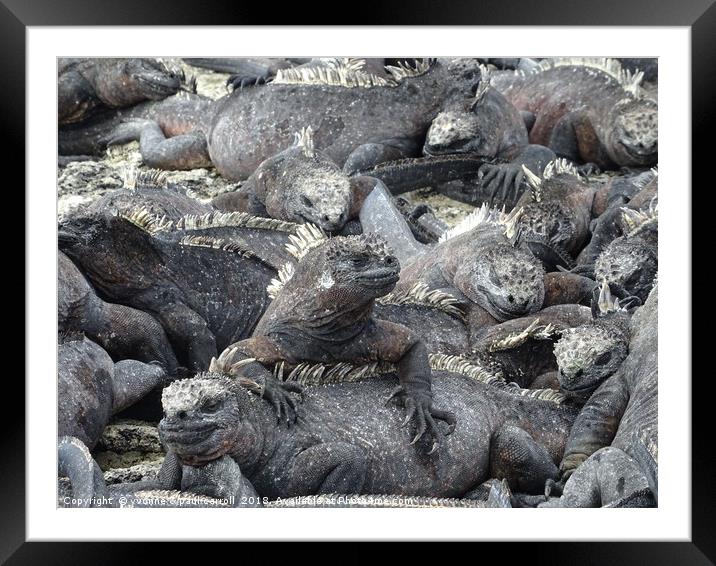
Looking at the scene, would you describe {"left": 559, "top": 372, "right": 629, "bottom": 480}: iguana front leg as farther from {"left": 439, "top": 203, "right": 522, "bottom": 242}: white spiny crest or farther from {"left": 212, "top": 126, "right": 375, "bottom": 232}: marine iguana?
{"left": 212, "top": 126, "right": 375, "bottom": 232}: marine iguana

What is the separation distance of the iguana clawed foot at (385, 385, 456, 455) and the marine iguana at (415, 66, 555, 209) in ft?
5.91

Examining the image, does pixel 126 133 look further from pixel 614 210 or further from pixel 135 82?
pixel 614 210

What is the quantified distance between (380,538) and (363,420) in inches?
20.1

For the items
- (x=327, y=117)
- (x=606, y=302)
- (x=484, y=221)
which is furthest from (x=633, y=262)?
(x=327, y=117)

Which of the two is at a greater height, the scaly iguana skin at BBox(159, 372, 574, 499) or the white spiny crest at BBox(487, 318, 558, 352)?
the white spiny crest at BBox(487, 318, 558, 352)

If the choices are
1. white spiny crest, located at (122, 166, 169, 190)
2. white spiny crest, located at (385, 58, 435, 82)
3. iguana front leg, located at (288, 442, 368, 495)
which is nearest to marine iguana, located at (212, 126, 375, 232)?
white spiny crest, located at (122, 166, 169, 190)

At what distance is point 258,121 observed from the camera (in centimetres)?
894

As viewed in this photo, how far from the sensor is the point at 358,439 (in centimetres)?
681

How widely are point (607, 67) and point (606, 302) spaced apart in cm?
217

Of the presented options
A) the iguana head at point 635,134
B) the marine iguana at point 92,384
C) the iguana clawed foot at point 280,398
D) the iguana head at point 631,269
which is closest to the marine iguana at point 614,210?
Answer: the iguana head at point 635,134

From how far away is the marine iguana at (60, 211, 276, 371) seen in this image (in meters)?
7.62

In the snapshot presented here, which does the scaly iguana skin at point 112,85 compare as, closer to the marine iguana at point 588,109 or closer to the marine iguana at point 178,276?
the marine iguana at point 178,276
